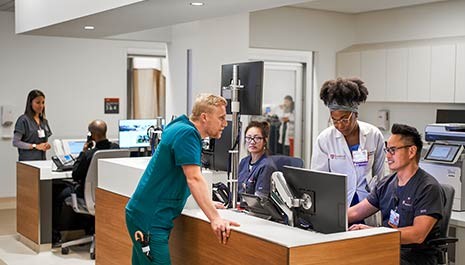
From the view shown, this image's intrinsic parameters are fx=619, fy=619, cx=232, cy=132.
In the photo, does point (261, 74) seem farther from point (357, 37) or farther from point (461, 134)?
point (357, 37)

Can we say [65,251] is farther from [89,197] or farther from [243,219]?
[243,219]

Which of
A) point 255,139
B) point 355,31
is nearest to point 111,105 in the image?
point 355,31

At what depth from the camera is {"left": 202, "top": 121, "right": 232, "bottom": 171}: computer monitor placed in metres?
4.03

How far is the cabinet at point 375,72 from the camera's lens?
816 centimetres

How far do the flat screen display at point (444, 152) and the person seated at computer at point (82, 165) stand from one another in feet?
10.1

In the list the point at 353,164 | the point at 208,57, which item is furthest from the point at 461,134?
the point at 208,57

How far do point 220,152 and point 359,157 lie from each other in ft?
2.98

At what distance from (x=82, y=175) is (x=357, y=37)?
4.66 meters

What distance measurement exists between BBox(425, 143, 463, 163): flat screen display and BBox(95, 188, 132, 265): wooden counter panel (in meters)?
2.24

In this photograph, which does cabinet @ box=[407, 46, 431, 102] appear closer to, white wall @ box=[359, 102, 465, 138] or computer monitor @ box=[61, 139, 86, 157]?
white wall @ box=[359, 102, 465, 138]

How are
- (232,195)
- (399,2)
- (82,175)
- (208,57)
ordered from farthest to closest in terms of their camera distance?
(399,2) < (208,57) < (82,175) < (232,195)

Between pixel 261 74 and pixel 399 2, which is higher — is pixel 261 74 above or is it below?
below

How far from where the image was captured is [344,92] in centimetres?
361

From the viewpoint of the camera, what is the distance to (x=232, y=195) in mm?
3600
